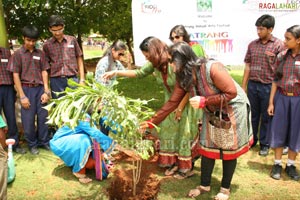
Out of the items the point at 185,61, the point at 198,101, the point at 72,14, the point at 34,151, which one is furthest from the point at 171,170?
the point at 72,14

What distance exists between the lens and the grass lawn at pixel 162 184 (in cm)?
328

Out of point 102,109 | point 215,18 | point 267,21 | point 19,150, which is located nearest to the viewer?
point 102,109

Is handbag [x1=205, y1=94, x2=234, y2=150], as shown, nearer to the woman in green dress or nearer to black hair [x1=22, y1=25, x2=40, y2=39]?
the woman in green dress

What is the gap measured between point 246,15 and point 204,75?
2634 millimetres

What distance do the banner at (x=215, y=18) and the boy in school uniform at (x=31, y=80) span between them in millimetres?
1510

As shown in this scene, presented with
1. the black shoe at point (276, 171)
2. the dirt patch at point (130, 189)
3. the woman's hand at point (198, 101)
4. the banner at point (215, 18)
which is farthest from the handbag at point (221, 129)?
the banner at point (215, 18)

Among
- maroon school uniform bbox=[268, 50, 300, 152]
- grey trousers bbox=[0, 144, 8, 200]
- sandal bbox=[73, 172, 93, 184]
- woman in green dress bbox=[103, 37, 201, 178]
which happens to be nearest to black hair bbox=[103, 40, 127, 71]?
woman in green dress bbox=[103, 37, 201, 178]

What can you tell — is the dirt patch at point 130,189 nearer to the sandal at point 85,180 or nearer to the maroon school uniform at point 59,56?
the sandal at point 85,180

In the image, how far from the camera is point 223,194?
124 inches

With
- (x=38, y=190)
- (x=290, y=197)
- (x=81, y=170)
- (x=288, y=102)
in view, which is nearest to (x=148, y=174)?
(x=81, y=170)

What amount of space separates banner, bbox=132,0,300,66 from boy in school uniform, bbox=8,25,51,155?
1.51m

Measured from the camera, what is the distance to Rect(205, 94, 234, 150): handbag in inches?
110

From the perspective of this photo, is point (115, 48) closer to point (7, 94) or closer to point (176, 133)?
point (176, 133)

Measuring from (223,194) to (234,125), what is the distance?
80 cm
